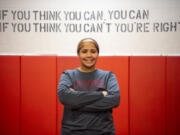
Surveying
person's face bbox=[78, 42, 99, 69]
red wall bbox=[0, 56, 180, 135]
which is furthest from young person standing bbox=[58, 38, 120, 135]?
red wall bbox=[0, 56, 180, 135]

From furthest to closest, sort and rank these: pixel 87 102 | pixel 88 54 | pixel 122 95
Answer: pixel 122 95 → pixel 88 54 → pixel 87 102

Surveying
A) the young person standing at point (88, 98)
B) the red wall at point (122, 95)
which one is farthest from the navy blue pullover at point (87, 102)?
the red wall at point (122, 95)

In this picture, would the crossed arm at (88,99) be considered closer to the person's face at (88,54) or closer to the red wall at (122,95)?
the person's face at (88,54)

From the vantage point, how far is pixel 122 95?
2359mm

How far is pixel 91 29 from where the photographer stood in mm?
2529

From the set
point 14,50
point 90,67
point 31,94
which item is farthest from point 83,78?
point 14,50

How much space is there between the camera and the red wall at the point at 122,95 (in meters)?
2.35

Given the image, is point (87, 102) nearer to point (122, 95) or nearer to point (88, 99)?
point (88, 99)

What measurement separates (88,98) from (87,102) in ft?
0.10

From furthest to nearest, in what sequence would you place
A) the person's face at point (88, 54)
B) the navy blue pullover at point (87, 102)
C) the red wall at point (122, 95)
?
Result: the red wall at point (122, 95)
the person's face at point (88, 54)
the navy blue pullover at point (87, 102)

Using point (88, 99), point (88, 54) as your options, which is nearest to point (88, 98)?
point (88, 99)

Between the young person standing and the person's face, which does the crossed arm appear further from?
the person's face

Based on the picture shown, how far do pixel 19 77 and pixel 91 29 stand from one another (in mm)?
1110

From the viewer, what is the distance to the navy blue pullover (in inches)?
53.0
